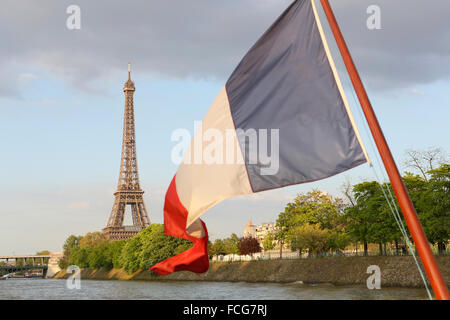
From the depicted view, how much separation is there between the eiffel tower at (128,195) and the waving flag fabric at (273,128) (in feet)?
434

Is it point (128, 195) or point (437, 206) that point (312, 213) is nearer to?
point (437, 206)

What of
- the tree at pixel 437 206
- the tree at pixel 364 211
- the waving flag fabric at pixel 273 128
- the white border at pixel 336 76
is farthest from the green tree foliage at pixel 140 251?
the white border at pixel 336 76

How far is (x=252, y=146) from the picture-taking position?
686cm

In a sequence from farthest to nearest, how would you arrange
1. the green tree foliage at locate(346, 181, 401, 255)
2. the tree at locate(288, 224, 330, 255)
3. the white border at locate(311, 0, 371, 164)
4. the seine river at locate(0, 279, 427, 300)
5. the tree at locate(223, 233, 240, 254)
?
1. the tree at locate(223, 233, 240, 254)
2. the tree at locate(288, 224, 330, 255)
3. the green tree foliage at locate(346, 181, 401, 255)
4. the seine river at locate(0, 279, 427, 300)
5. the white border at locate(311, 0, 371, 164)

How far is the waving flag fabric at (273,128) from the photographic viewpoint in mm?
6648

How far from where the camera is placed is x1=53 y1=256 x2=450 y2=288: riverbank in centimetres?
5109

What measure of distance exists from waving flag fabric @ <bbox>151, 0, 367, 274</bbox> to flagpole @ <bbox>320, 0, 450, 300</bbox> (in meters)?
0.86

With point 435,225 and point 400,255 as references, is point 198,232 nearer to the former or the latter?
point 435,225

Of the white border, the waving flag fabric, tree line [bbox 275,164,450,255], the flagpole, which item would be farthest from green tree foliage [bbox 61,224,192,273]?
the flagpole

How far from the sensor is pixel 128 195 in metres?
143

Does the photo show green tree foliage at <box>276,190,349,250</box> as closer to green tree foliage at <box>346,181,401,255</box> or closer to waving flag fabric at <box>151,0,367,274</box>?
green tree foliage at <box>346,181,401,255</box>

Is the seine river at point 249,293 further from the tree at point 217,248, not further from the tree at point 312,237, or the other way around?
the tree at point 217,248

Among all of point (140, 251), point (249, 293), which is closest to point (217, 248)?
point (140, 251)
